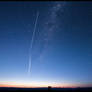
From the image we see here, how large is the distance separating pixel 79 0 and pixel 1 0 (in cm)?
104

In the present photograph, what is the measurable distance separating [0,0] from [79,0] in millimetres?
1049

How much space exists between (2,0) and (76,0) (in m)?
0.98

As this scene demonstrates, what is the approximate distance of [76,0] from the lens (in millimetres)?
1459

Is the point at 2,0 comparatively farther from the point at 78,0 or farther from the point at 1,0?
the point at 78,0

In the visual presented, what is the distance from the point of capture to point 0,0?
4.93 ft

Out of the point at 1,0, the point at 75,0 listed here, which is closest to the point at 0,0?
the point at 1,0

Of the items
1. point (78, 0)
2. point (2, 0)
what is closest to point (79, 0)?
point (78, 0)

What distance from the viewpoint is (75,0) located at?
4.77 feet

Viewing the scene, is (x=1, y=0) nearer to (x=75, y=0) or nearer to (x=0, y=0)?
(x=0, y=0)

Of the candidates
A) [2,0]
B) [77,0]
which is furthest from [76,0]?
[2,0]

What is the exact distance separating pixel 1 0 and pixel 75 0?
983 mm

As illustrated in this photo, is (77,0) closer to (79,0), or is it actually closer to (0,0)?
(79,0)

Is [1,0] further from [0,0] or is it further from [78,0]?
[78,0]

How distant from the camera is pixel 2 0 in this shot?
1.51 metres
